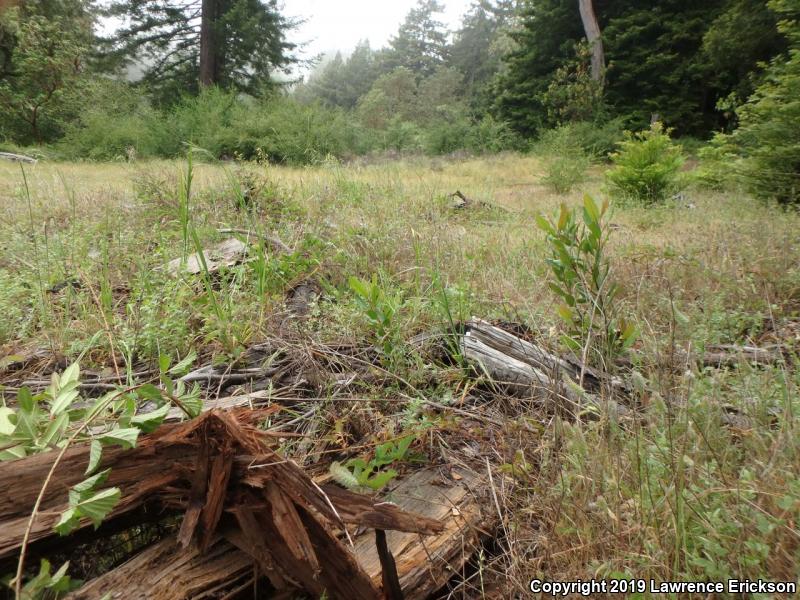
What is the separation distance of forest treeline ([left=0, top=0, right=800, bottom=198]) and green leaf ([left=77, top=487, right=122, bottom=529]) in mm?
12026

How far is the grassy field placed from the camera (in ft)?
3.21

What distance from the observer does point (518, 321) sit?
2145 mm

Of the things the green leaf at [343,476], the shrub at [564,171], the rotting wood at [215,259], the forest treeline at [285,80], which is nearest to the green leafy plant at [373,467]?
the green leaf at [343,476]

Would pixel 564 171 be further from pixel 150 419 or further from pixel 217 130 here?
pixel 217 130

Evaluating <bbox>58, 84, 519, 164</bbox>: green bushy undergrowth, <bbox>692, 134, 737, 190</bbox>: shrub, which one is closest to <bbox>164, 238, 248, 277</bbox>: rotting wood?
<bbox>692, 134, 737, 190</bbox>: shrub

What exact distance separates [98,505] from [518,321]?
5.84 feet

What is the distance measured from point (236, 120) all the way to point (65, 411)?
16223 millimetres

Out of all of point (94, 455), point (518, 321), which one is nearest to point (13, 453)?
point (94, 455)

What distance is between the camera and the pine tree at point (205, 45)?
18188mm

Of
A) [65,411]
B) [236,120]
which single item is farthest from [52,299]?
[236,120]

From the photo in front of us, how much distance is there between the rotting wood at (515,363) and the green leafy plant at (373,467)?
0.48 meters

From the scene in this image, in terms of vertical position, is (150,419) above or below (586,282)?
below

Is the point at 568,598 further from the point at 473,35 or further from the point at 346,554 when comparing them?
the point at 473,35

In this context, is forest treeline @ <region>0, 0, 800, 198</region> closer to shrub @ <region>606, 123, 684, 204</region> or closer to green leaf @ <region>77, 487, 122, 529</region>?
shrub @ <region>606, 123, 684, 204</region>
